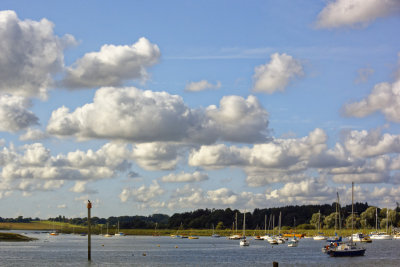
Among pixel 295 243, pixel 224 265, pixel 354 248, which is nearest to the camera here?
pixel 224 265

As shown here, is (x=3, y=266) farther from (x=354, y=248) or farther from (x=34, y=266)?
(x=354, y=248)

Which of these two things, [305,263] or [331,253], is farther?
[331,253]

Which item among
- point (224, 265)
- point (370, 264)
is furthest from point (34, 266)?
point (370, 264)

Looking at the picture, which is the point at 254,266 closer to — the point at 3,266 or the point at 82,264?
the point at 82,264

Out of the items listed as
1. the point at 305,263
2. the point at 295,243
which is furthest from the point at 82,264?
the point at 295,243

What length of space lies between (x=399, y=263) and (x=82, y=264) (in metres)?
58.9

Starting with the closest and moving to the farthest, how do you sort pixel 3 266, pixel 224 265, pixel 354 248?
pixel 3 266 → pixel 224 265 → pixel 354 248

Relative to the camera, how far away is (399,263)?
108 m

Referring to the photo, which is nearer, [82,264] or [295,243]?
[82,264]

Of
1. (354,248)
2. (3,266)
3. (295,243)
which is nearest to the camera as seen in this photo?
(3,266)

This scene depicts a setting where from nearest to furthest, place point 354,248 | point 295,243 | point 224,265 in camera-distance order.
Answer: point 224,265
point 354,248
point 295,243

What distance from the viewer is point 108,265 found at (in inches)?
4338

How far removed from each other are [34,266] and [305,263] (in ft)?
166

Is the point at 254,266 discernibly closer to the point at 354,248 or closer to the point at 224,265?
the point at 224,265
